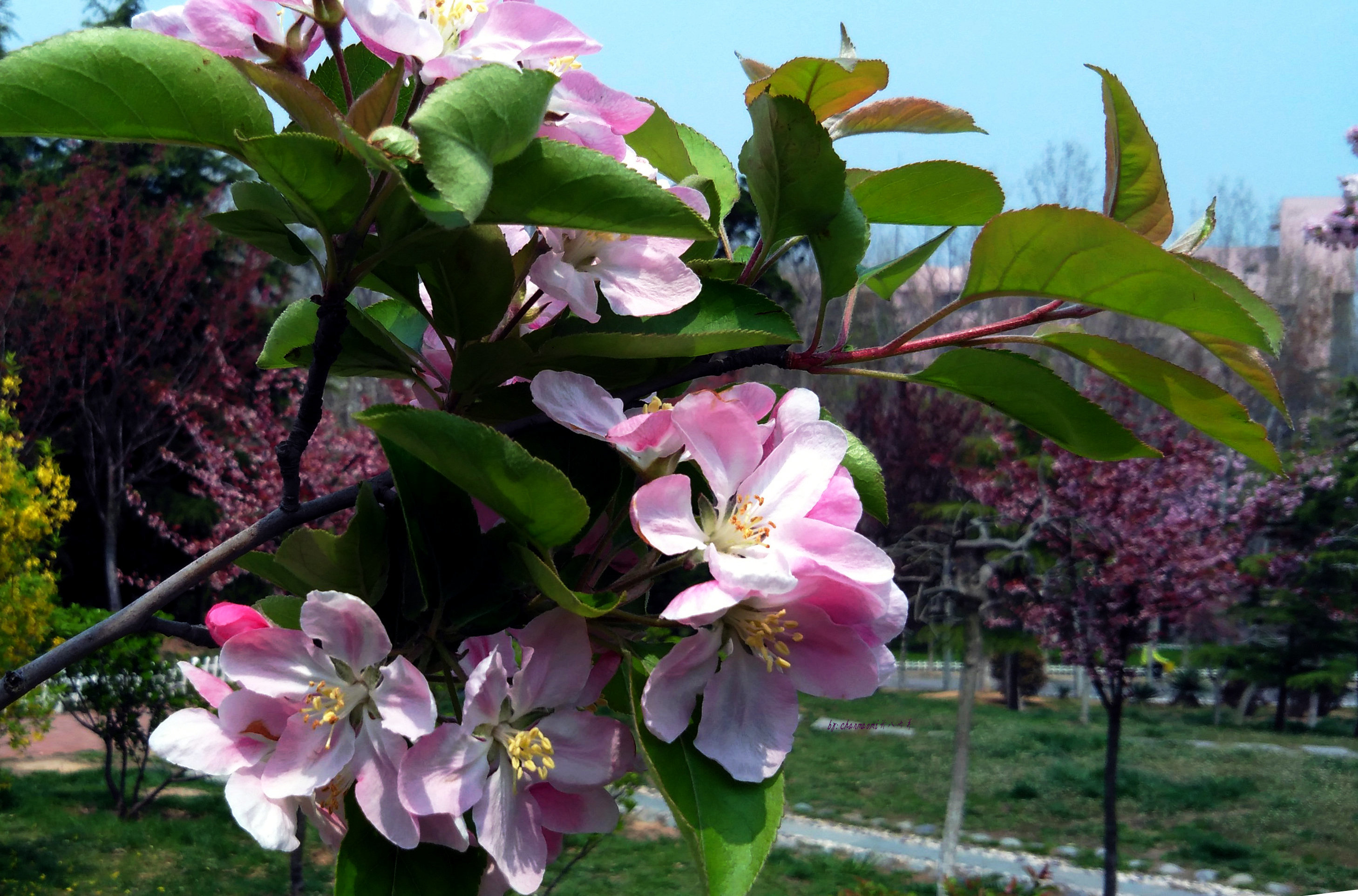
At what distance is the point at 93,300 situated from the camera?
9852 millimetres

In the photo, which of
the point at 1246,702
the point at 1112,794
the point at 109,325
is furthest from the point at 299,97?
the point at 1246,702

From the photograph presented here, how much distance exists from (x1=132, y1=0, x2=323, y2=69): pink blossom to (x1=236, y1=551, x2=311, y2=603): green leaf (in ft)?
0.75

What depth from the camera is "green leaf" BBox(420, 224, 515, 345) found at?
437 millimetres

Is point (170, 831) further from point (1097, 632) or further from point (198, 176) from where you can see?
point (198, 176)

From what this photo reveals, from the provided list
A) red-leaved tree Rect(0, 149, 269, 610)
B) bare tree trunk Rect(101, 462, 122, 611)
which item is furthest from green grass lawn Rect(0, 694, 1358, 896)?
red-leaved tree Rect(0, 149, 269, 610)

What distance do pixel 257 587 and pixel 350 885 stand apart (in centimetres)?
1173

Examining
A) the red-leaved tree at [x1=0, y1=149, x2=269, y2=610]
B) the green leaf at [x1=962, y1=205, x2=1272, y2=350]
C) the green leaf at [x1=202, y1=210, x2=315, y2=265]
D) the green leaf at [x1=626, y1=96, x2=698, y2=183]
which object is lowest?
the green leaf at [x1=202, y1=210, x2=315, y2=265]

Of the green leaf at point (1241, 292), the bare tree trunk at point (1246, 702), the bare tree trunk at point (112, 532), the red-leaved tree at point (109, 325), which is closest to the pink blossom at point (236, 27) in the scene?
the green leaf at point (1241, 292)

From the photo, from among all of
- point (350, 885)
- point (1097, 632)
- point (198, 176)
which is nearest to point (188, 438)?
point (198, 176)

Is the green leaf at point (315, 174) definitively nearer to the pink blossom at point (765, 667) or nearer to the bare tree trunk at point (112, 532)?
the pink blossom at point (765, 667)

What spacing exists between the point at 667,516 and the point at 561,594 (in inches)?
2.1

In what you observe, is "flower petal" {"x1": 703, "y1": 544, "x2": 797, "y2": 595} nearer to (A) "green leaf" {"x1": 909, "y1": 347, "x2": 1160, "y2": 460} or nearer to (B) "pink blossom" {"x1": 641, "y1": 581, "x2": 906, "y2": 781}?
(B) "pink blossom" {"x1": 641, "y1": 581, "x2": 906, "y2": 781}

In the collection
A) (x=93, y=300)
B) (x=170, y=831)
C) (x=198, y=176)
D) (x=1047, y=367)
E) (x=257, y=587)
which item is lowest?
(x=170, y=831)

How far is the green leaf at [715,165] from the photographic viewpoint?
2.00 ft
